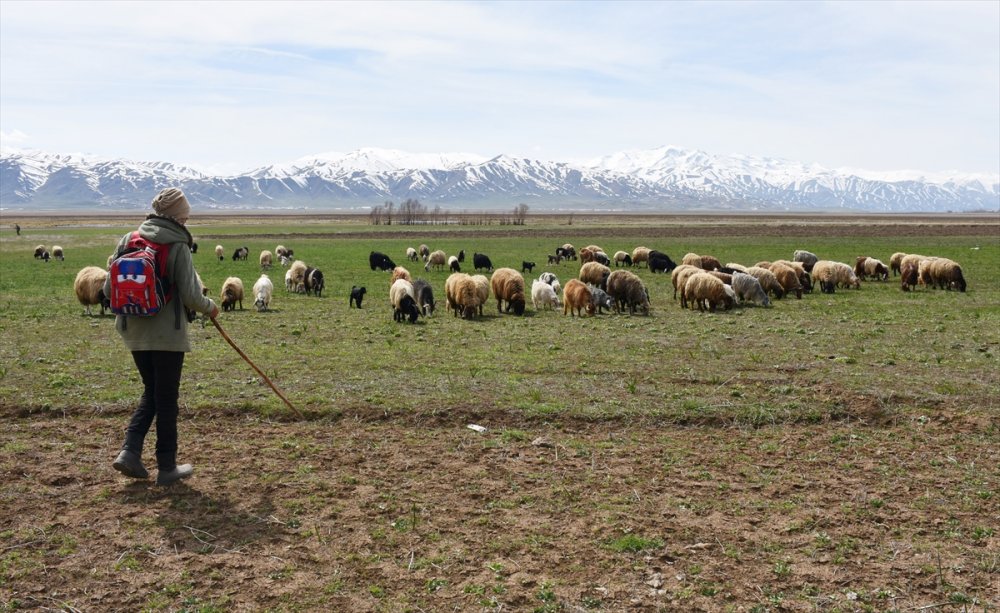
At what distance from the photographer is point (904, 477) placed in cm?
717

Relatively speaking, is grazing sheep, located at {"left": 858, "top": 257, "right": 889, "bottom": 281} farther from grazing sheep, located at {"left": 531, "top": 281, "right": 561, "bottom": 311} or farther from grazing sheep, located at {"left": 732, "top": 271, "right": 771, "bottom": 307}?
grazing sheep, located at {"left": 531, "top": 281, "right": 561, "bottom": 311}

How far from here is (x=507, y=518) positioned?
6.16 m

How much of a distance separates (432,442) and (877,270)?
3044 centimetres

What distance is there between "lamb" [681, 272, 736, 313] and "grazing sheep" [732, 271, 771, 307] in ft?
4.69

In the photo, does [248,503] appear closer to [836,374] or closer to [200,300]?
[200,300]

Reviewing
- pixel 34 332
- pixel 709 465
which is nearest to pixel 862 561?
pixel 709 465

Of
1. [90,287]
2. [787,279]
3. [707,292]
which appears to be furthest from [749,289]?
[90,287]

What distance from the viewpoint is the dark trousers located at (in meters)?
6.25

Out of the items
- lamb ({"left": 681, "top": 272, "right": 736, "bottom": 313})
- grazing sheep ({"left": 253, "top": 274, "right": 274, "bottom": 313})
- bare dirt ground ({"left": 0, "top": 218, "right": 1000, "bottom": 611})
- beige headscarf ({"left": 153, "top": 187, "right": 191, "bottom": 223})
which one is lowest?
bare dirt ground ({"left": 0, "top": 218, "right": 1000, "bottom": 611})

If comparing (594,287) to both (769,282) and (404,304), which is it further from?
(769,282)

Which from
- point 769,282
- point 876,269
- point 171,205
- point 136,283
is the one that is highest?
point 171,205

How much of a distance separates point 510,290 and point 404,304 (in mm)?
3719

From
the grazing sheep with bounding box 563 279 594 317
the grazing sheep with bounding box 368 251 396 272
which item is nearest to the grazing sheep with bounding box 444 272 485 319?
the grazing sheep with bounding box 563 279 594 317

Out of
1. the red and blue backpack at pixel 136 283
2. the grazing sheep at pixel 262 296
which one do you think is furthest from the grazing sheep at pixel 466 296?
the red and blue backpack at pixel 136 283
